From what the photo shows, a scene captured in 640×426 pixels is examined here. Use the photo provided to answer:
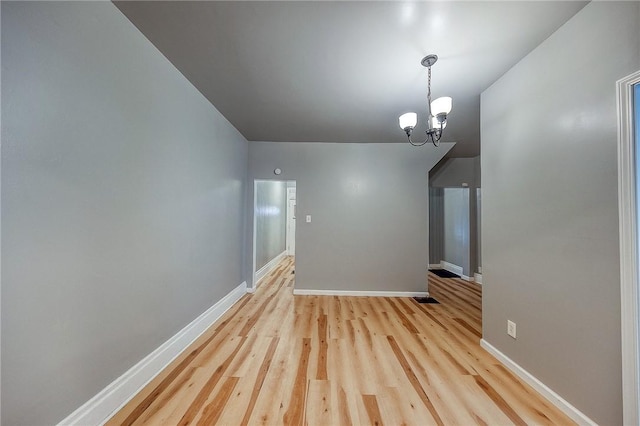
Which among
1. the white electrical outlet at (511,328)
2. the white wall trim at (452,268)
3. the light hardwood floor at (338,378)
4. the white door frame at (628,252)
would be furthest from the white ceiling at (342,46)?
the white wall trim at (452,268)

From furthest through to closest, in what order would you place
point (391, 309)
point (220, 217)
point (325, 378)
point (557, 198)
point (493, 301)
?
point (391, 309), point (220, 217), point (493, 301), point (325, 378), point (557, 198)

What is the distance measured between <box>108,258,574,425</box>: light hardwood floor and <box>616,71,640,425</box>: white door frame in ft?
1.58

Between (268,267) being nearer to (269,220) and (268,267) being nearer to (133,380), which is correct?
(269,220)

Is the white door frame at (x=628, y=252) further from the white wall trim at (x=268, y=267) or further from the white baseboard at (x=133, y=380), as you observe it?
the white wall trim at (x=268, y=267)

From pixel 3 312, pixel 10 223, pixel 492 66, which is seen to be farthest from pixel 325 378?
pixel 492 66

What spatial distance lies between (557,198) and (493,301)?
1051mm

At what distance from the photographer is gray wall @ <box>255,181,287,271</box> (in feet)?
14.6

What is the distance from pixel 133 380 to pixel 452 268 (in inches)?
223

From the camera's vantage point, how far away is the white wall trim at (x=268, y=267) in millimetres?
4514

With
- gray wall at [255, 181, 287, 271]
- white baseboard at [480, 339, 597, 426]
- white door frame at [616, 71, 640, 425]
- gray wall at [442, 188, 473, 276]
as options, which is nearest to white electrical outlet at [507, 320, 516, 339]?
white baseboard at [480, 339, 597, 426]

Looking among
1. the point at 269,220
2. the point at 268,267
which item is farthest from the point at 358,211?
the point at 268,267

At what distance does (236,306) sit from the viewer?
3207mm

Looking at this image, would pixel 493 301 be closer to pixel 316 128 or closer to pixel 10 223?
pixel 316 128

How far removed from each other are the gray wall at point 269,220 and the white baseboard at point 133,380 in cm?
211
